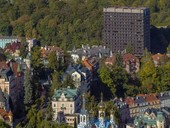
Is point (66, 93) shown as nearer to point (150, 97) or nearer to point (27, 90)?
point (27, 90)

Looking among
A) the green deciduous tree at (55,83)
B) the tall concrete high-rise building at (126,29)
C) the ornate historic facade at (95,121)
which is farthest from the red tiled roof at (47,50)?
the ornate historic facade at (95,121)

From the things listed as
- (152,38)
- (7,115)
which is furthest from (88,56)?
(7,115)

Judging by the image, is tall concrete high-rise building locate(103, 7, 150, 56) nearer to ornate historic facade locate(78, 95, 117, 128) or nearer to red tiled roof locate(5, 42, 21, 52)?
red tiled roof locate(5, 42, 21, 52)

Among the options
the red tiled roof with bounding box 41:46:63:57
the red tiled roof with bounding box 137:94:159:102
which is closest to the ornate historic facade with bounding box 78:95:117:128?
the red tiled roof with bounding box 137:94:159:102

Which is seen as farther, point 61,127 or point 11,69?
point 11,69

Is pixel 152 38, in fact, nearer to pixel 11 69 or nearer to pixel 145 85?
pixel 145 85

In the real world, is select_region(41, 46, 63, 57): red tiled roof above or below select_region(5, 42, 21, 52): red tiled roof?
below

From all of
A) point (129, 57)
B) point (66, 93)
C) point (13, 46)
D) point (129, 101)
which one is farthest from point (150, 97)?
point (13, 46)
